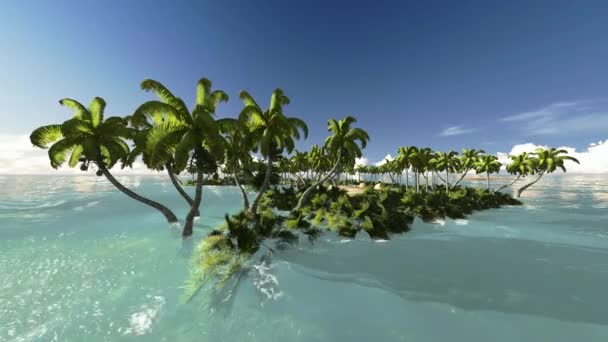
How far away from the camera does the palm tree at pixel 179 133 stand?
14.3 meters

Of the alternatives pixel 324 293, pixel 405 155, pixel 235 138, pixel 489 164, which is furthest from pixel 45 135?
pixel 489 164

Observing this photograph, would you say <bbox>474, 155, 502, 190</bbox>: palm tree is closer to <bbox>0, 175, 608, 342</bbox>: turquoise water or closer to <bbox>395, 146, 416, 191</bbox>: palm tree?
<bbox>395, 146, 416, 191</bbox>: palm tree

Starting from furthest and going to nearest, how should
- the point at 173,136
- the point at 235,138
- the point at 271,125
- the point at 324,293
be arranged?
the point at 271,125 → the point at 235,138 → the point at 173,136 → the point at 324,293

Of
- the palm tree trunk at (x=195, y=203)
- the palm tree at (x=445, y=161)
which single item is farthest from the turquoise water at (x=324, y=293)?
the palm tree at (x=445, y=161)

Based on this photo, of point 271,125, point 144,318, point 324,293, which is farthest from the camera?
point 271,125

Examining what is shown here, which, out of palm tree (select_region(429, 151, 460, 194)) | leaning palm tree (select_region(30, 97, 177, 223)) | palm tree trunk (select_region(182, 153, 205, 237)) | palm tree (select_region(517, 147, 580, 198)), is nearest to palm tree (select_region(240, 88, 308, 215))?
palm tree trunk (select_region(182, 153, 205, 237))

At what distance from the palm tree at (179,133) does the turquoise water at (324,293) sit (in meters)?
5.83

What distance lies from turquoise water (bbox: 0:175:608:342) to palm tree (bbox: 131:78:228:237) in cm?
583

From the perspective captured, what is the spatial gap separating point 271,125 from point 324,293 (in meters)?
15.1

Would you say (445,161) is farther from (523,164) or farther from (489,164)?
(523,164)

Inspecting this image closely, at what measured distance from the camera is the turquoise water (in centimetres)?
736

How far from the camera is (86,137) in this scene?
1612cm

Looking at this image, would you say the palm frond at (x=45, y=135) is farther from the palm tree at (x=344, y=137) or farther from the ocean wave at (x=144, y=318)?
the palm tree at (x=344, y=137)

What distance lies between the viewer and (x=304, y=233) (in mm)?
16375
